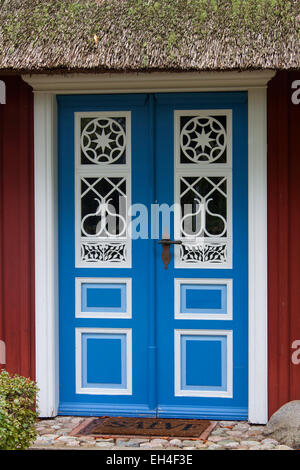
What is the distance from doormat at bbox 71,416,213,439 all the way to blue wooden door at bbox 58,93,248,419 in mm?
105

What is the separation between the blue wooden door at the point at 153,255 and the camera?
588cm

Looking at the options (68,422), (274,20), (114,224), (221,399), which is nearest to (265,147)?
(274,20)

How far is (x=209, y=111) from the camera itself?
5.91m

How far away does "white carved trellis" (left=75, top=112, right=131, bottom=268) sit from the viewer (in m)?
5.99

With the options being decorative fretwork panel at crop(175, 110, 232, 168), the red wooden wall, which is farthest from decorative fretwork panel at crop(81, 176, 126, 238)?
the red wooden wall

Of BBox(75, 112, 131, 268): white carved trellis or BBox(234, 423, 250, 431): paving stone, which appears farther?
BBox(75, 112, 131, 268): white carved trellis

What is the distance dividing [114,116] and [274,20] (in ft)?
4.80

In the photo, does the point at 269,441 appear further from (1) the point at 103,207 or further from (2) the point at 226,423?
(1) the point at 103,207

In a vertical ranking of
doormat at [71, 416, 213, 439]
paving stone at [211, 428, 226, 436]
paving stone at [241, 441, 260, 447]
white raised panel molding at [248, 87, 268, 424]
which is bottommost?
paving stone at [241, 441, 260, 447]

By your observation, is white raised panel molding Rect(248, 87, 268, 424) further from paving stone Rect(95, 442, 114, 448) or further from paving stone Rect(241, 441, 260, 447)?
paving stone Rect(95, 442, 114, 448)

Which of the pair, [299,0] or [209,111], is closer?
[299,0]

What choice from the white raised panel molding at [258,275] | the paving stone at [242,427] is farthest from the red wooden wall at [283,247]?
the paving stone at [242,427]

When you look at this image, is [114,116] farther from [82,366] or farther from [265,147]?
[82,366]

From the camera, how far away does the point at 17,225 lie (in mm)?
5980
